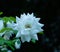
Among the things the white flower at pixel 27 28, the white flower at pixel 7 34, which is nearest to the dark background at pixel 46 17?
the white flower at pixel 7 34

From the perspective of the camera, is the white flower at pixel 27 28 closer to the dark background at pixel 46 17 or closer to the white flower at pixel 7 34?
the white flower at pixel 7 34

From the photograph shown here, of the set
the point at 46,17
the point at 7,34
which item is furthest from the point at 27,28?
the point at 46,17

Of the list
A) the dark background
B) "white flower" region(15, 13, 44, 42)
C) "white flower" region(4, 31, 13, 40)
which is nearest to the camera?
"white flower" region(15, 13, 44, 42)

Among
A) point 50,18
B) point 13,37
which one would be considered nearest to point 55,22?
point 50,18

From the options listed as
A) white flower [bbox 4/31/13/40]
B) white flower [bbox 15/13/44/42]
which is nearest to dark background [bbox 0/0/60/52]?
white flower [bbox 4/31/13/40]

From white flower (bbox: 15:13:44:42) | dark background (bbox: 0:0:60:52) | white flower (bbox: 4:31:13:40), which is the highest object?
dark background (bbox: 0:0:60:52)

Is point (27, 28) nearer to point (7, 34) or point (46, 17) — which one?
point (7, 34)

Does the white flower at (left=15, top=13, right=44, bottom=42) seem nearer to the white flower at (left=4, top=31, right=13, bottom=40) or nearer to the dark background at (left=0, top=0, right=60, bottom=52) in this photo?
the white flower at (left=4, top=31, right=13, bottom=40)

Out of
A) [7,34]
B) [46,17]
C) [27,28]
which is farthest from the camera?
[46,17]

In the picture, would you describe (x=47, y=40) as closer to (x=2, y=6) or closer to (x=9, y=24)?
(x=2, y=6)
